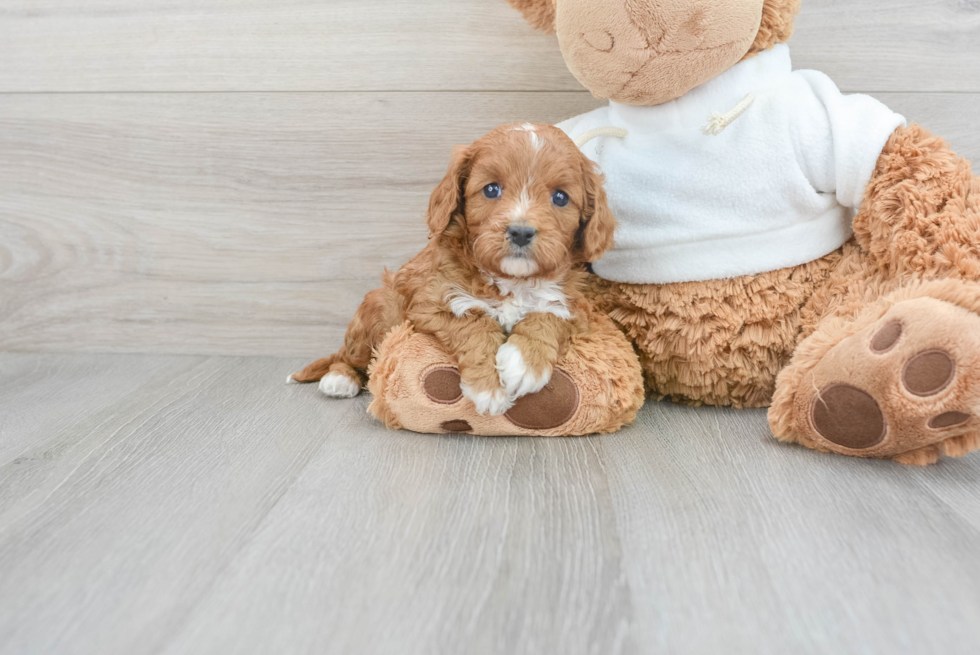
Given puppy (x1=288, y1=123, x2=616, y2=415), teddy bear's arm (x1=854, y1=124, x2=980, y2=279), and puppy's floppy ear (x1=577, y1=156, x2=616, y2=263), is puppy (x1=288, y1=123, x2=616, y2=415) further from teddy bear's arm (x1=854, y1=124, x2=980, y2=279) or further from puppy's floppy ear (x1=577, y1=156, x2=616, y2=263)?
teddy bear's arm (x1=854, y1=124, x2=980, y2=279)

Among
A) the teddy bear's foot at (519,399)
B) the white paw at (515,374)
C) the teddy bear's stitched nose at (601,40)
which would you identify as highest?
the teddy bear's stitched nose at (601,40)

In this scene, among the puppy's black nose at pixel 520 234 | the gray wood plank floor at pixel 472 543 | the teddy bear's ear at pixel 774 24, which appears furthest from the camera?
the teddy bear's ear at pixel 774 24

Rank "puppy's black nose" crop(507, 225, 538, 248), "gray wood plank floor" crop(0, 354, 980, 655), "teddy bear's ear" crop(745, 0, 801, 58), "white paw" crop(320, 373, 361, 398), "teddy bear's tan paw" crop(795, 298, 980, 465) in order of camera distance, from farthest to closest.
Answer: "white paw" crop(320, 373, 361, 398) → "teddy bear's ear" crop(745, 0, 801, 58) → "puppy's black nose" crop(507, 225, 538, 248) → "teddy bear's tan paw" crop(795, 298, 980, 465) → "gray wood plank floor" crop(0, 354, 980, 655)

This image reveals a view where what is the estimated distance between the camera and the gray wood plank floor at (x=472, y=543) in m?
0.69

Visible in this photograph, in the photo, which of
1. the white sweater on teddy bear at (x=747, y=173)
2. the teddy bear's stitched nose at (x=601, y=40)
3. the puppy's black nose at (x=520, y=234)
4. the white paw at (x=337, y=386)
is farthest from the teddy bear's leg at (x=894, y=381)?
the white paw at (x=337, y=386)

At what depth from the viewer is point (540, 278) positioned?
3.87 feet

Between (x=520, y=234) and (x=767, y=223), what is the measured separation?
44cm

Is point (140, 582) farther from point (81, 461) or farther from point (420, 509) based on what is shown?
point (81, 461)

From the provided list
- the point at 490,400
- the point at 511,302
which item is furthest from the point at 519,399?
the point at 511,302

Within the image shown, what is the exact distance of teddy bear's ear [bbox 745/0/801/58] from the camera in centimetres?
117

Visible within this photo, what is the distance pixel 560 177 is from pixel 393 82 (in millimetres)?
646

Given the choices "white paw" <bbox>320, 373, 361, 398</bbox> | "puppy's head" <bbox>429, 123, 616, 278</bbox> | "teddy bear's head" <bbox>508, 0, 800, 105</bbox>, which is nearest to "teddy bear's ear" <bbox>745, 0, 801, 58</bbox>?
"teddy bear's head" <bbox>508, 0, 800, 105</bbox>

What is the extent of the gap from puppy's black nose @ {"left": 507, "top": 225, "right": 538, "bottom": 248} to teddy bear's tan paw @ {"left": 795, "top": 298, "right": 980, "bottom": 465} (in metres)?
0.46

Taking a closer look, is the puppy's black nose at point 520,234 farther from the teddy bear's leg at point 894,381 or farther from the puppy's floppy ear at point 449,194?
the teddy bear's leg at point 894,381
